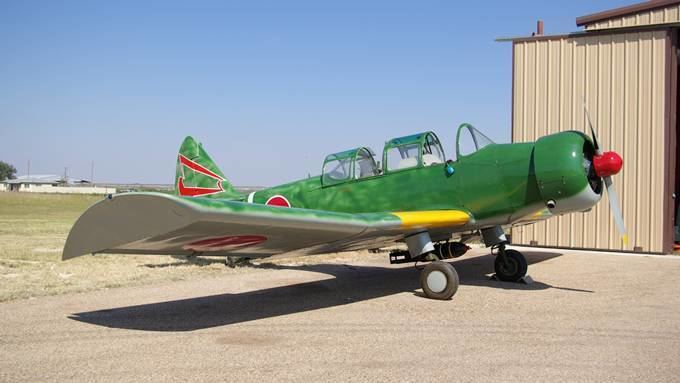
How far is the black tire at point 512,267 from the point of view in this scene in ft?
30.8

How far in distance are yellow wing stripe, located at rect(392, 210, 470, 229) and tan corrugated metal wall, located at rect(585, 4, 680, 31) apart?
1049 centimetres

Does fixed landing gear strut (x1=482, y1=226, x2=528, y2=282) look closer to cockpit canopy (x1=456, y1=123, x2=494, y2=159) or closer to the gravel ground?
the gravel ground

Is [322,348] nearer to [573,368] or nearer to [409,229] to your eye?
[573,368]

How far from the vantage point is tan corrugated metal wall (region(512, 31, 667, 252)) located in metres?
14.2

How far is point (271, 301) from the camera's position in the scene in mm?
7902

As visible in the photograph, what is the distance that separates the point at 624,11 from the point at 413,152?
34.0ft

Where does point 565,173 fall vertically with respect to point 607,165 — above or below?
below

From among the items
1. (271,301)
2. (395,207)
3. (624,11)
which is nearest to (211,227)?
(271,301)

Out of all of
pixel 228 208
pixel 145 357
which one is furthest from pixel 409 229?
pixel 145 357

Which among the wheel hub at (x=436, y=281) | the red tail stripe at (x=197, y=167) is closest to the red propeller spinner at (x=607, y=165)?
the wheel hub at (x=436, y=281)

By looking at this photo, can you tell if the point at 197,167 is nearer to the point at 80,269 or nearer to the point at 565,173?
the point at 80,269

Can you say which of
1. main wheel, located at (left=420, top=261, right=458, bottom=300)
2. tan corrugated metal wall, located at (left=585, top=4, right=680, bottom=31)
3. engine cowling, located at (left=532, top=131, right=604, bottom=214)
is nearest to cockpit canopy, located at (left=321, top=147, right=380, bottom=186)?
main wheel, located at (left=420, top=261, right=458, bottom=300)

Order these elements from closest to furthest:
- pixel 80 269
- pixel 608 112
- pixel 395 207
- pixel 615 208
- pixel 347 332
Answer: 1. pixel 347 332
2. pixel 615 208
3. pixel 395 207
4. pixel 80 269
5. pixel 608 112

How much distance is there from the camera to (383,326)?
619cm
